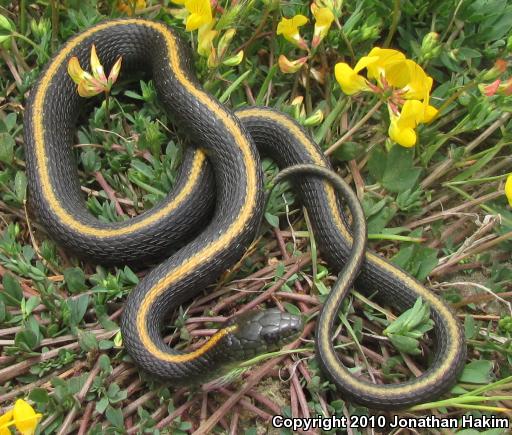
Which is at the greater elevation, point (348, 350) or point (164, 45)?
point (164, 45)

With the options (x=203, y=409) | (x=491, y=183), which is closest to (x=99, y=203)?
(x=203, y=409)

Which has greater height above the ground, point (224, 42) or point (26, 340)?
point (224, 42)

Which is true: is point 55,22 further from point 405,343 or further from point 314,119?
point 405,343

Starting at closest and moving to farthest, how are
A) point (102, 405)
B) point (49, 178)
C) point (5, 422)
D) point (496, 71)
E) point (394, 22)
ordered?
point (5, 422) → point (102, 405) → point (496, 71) → point (49, 178) → point (394, 22)

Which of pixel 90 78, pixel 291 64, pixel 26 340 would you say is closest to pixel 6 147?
pixel 90 78

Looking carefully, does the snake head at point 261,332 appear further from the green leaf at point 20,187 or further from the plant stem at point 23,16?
the plant stem at point 23,16

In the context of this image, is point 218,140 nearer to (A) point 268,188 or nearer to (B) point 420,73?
(A) point 268,188

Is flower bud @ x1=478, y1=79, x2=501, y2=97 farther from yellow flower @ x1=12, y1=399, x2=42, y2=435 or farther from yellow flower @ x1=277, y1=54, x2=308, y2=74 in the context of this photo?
yellow flower @ x1=12, y1=399, x2=42, y2=435
